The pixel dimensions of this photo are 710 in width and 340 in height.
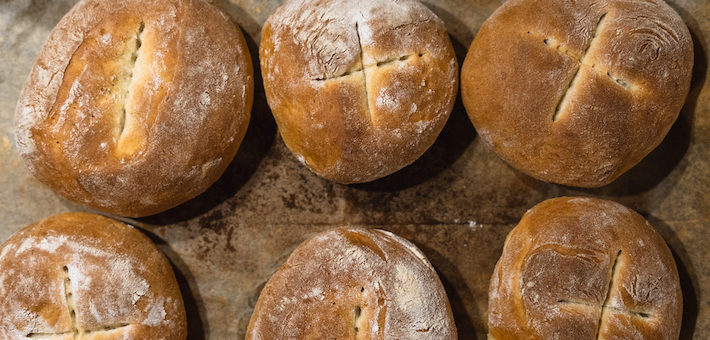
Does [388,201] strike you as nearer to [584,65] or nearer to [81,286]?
[584,65]

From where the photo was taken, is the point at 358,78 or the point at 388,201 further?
the point at 388,201

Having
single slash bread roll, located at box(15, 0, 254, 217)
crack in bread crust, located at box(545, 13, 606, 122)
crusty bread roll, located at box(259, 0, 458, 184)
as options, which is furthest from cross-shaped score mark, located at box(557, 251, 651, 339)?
single slash bread roll, located at box(15, 0, 254, 217)

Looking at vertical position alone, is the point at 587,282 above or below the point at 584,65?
below

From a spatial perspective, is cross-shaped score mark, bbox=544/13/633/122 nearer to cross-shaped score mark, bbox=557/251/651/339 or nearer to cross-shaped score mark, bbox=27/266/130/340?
cross-shaped score mark, bbox=557/251/651/339

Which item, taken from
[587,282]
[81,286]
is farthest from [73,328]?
[587,282]

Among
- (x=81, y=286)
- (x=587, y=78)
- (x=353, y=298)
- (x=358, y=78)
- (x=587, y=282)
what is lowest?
(x=587, y=282)

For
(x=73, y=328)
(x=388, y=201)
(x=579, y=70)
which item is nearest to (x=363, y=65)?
(x=388, y=201)

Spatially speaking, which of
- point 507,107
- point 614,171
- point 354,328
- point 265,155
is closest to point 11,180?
point 265,155
